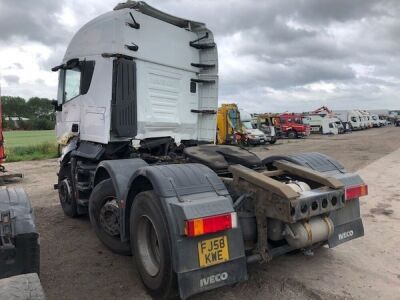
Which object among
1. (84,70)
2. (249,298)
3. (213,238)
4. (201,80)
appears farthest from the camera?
(201,80)

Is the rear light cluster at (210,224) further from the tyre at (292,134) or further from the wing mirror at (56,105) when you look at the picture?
the tyre at (292,134)

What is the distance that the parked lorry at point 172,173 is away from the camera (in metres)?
3.50

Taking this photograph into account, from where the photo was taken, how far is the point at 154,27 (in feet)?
20.8

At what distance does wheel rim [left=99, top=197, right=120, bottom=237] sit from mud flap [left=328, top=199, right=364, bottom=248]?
8.28 feet

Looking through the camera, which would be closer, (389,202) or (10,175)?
(389,202)

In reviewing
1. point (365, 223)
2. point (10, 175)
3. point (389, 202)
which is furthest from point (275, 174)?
point (10, 175)

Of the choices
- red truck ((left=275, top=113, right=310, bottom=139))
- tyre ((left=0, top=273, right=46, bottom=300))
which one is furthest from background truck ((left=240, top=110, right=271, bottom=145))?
tyre ((left=0, top=273, right=46, bottom=300))

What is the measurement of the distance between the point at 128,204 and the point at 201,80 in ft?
11.3

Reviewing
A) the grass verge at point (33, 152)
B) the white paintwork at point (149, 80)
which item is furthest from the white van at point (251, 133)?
the white paintwork at point (149, 80)

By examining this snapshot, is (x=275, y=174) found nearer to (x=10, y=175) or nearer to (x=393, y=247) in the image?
(x=393, y=247)

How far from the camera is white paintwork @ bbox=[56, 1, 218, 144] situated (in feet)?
19.4

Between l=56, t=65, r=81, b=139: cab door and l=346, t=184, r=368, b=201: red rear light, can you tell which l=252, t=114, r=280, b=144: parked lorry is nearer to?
l=56, t=65, r=81, b=139: cab door

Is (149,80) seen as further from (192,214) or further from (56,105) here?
(192,214)

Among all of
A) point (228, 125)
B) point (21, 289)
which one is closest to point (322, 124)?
point (228, 125)
